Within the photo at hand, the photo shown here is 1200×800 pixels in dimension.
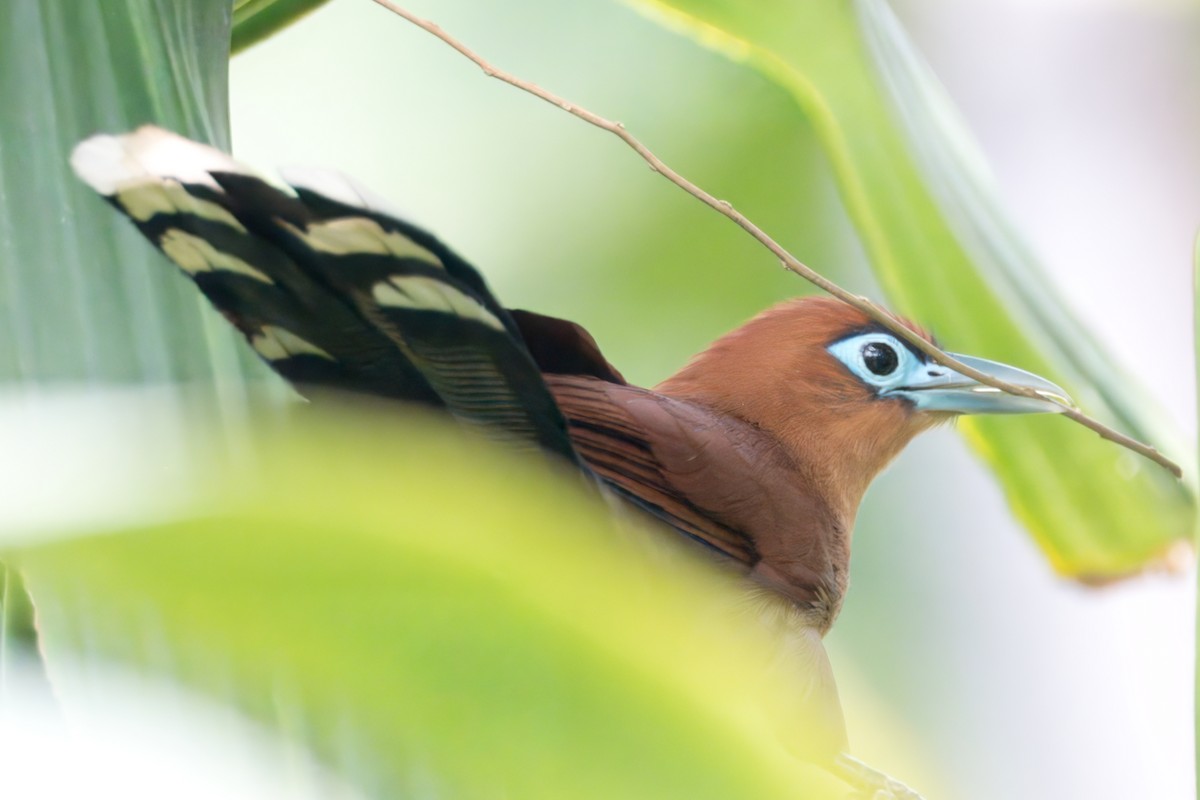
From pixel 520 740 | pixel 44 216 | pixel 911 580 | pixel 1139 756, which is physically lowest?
pixel 1139 756

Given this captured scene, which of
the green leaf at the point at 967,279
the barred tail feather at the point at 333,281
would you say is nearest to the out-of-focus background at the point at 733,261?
the green leaf at the point at 967,279

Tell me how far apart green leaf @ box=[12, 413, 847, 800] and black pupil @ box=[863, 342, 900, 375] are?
0.42 metres

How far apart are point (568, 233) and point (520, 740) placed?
0.55m

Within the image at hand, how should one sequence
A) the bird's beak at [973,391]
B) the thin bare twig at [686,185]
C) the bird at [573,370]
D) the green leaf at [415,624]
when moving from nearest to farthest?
the green leaf at [415,624]
the bird at [573,370]
the thin bare twig at [686,185]
the bird's beak at [973,391]

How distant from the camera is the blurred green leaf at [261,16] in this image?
0.43 metres

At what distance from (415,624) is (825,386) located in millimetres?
468

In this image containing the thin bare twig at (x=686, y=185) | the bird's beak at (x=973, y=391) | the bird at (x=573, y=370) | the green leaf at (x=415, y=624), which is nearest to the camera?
the green leaf at (x=415, y=624)

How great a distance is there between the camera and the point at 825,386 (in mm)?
599

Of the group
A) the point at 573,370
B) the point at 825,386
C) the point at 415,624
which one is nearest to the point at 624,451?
the point at 573,370

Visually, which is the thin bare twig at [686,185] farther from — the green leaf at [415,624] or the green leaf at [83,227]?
the green leaf at [415,624]

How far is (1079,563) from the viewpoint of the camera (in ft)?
1.84

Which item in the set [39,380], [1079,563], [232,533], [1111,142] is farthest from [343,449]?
[1111,142]

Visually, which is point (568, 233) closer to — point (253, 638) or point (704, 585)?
point (704, 585)

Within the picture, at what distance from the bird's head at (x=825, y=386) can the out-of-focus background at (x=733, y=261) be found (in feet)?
0.18
